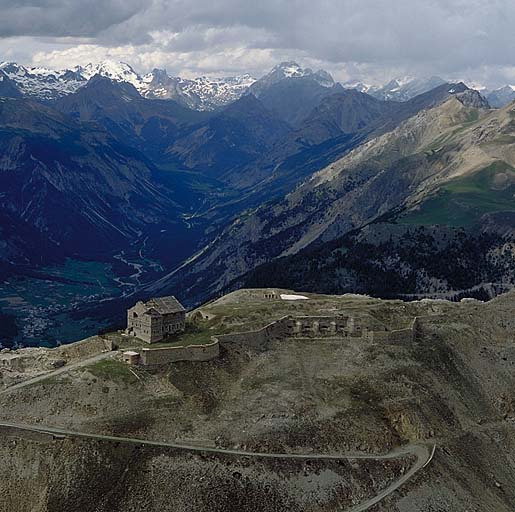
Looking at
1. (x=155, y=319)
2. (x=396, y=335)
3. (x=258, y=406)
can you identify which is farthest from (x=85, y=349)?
(x=396, y=335)

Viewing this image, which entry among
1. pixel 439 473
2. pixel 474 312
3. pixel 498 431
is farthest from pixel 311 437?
pixel 474 312

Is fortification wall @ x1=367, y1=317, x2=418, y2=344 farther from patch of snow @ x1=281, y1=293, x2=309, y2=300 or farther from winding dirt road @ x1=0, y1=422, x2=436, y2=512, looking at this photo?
winding dirt road @ x1=0, y1=422, x2=436, y2=512

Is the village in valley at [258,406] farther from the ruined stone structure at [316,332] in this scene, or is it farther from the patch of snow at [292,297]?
the patch of snow at [292,297]

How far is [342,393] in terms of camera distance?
130375 millimetres

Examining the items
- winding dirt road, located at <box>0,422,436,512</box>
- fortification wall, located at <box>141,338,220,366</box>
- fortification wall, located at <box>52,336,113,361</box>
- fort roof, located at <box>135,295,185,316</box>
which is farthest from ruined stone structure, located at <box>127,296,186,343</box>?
winding dirt road, located at <box>0,422,436,512</box>

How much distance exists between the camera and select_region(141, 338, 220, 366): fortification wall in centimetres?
12619

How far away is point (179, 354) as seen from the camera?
129m

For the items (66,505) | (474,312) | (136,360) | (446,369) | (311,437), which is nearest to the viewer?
(66,505)

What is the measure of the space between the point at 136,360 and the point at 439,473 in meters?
55.3

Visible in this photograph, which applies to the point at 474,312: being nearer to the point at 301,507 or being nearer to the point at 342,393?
the point at 342,393

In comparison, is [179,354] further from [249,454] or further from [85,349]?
[249,454]

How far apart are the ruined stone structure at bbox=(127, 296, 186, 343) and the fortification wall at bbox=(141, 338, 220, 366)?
7.22 metres

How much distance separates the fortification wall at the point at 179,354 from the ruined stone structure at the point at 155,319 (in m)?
7.22

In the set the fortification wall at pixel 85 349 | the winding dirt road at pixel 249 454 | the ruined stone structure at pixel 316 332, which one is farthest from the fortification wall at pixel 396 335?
the fortification wall at pixel 85 349
